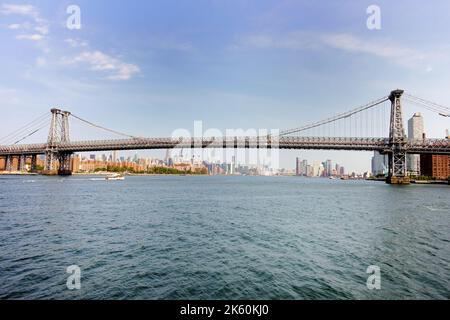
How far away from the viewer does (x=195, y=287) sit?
910cm

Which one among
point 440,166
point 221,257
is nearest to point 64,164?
point 221,257

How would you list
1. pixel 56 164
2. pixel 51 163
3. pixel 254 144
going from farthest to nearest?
pixel 56 164 → pixel 51 163 → pixel 254 144

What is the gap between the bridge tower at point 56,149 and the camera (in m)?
98.8

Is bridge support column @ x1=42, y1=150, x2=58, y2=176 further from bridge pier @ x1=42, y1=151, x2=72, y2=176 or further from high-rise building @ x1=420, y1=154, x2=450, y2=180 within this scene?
high-rise building @ x1=420, y1=154, x2=450, y2=180

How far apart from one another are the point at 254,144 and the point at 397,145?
3789 centimetres

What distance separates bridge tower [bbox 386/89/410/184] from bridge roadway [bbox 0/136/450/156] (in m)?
1.72


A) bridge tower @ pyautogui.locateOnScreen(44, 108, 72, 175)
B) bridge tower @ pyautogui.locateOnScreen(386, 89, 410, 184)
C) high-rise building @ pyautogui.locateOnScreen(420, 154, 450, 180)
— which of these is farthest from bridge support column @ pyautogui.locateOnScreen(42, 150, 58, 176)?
high-rise building @ pyautogui.locateOnScreen(420, 154, 450, 180)

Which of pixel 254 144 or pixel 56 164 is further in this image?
pixel 56 164

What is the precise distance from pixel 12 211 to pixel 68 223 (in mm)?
8229

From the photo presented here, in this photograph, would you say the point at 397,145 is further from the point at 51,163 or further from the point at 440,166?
the point at 51,163

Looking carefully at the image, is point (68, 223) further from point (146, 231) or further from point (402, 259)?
point (402, 259)

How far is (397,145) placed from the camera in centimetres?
7462
